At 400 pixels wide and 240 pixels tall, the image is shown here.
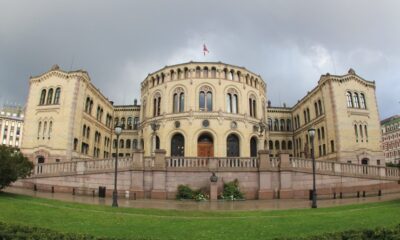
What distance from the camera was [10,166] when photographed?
19.8 meters

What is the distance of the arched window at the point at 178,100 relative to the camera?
45.0 m

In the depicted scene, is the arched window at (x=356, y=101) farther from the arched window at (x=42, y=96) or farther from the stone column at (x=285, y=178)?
the arched window at (x=42, y=96)

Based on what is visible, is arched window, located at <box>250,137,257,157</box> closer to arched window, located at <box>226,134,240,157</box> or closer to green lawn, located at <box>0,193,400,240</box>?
arched window, located at <box>226,134,240,157</box>

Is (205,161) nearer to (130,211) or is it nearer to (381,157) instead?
(130,211)

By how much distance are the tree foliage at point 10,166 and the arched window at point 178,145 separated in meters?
23.9

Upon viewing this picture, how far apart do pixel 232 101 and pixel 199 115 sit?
545cm

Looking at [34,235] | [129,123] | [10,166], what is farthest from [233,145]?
[34,235]

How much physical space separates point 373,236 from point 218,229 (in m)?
4.51

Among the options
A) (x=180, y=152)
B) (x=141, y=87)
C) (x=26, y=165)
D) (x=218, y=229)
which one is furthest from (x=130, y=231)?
(x=141, y=87)

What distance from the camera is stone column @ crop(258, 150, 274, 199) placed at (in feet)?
83.6

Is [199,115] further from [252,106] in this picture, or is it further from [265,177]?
[265,177]

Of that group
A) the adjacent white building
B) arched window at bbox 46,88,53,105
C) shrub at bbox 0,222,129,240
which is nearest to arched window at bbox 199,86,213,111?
arched window at bbox 46,88,53,105

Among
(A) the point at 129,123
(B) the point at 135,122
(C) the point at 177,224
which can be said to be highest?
(B) the point at 135,122

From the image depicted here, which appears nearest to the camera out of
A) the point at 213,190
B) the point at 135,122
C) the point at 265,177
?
the point at 213,190
